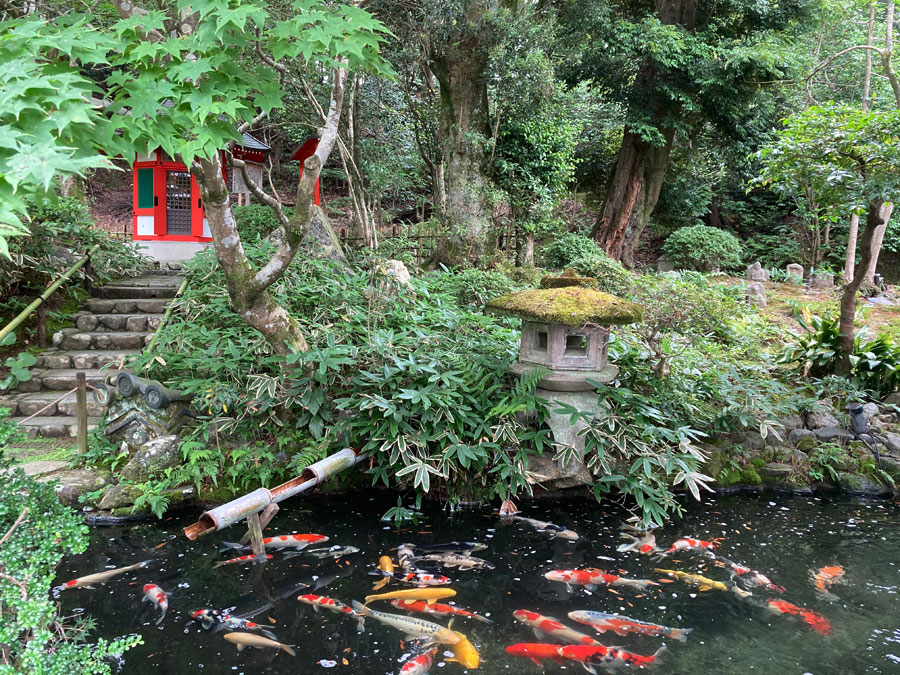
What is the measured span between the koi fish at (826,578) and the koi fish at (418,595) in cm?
247

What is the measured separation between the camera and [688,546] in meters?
4.32

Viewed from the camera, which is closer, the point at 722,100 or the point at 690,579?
the point at 690,579

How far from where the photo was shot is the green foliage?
1.90 m

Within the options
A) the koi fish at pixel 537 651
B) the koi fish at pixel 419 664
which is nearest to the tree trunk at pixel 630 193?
the koi fish at pixel 537 651

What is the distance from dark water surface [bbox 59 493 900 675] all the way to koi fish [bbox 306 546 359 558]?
60 millimetres

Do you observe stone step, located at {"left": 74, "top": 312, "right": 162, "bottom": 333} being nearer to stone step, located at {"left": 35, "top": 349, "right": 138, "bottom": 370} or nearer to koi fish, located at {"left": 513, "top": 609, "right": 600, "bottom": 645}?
stone step, located at {"left": 35, "top": 349, "right": 138, "bottom": 370}

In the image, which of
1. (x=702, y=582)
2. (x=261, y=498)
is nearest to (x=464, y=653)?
(x=261, y=498)

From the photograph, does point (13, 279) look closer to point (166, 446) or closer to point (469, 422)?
point (166, 446)

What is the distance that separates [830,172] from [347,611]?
5.89m

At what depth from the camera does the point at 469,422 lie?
4.75 meters

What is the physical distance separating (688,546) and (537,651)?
1813 mm

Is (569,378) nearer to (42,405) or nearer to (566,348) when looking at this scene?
(566,348)

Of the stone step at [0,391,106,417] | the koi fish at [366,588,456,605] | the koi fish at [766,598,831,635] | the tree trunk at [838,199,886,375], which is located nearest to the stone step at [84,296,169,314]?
the stone step at [0,391,106,417]

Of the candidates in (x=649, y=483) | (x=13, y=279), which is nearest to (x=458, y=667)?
(x=649, y=483)
